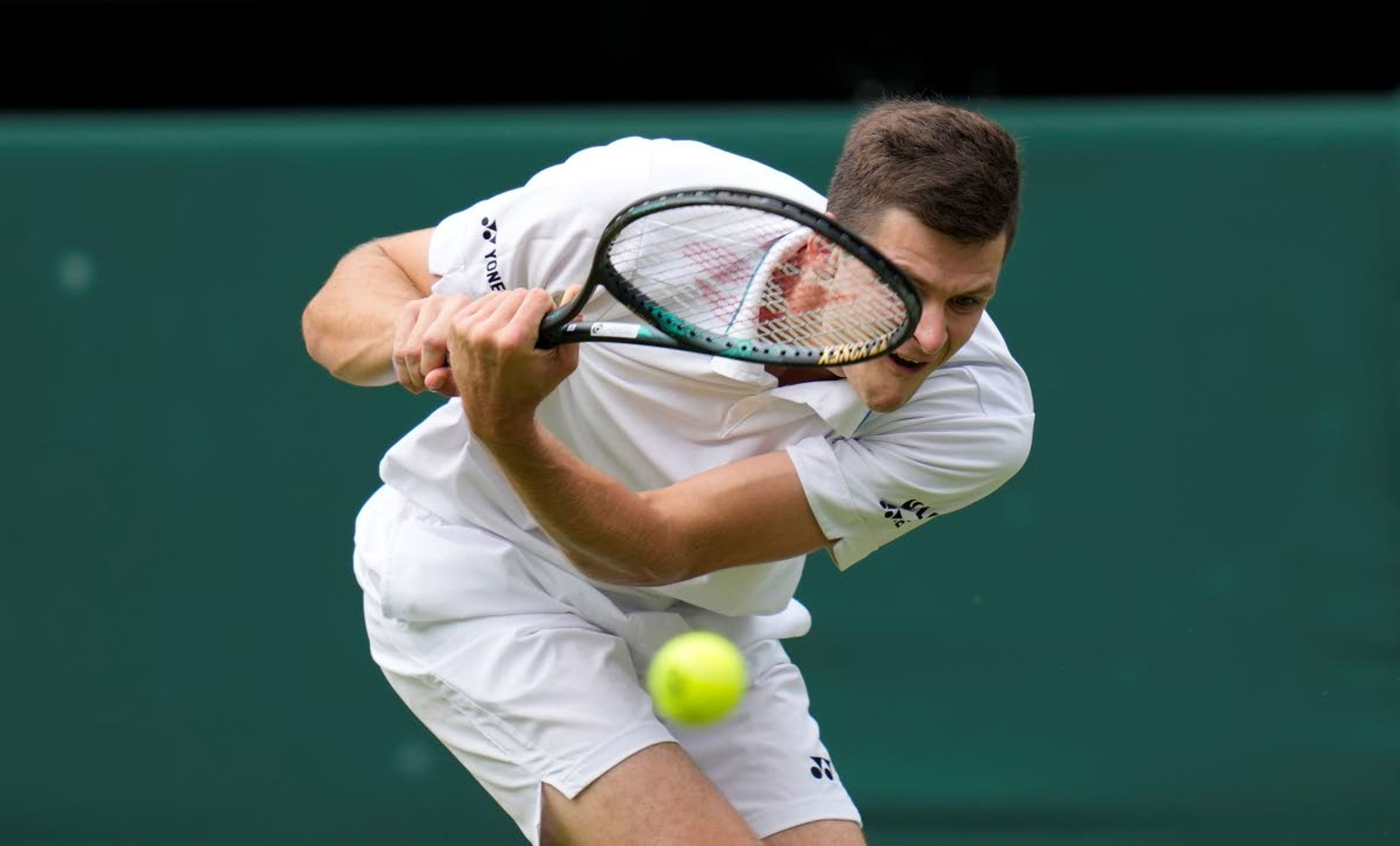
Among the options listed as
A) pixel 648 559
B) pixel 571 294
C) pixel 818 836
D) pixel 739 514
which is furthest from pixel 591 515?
pixel 818 836

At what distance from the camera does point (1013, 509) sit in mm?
3932

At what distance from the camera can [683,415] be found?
2.67m

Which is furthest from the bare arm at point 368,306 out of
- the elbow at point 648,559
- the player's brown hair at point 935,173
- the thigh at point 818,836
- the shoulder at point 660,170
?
the thigh at point 818,836

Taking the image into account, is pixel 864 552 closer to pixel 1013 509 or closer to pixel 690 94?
pixel 1013 509

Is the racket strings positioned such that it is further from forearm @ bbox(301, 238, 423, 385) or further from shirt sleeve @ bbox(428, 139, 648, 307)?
forearm @ bbox(301, 238, 423, 385)

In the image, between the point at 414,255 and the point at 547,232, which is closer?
the point at 547,232

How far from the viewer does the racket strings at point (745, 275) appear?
2398 millimetres

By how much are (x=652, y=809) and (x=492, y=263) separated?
0.77 metres

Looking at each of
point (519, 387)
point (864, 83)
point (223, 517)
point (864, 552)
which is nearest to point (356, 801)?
point (223, 517)

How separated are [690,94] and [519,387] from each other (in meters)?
3.42

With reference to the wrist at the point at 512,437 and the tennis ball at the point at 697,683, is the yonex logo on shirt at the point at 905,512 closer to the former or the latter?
the tennis ball at the point at 697,683

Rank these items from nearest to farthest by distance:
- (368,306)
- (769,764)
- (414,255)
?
(368,306), (414,255), (769,764)

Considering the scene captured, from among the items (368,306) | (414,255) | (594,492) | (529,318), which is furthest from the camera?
(414,255)

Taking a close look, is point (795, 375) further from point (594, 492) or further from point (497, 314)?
point (497, 314)
